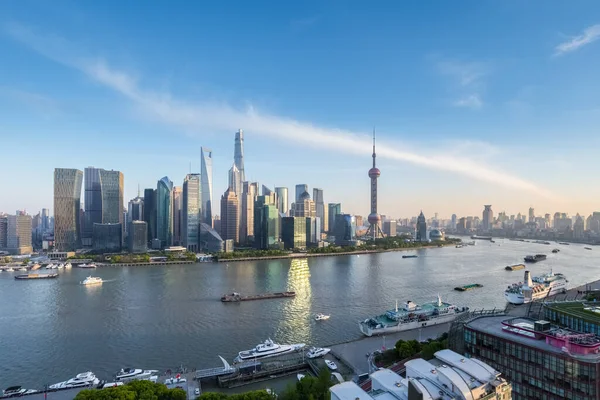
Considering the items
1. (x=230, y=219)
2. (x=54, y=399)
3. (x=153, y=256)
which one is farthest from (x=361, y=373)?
(x=230, y=219)

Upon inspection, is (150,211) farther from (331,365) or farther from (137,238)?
(331,365)

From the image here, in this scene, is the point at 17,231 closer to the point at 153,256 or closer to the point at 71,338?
the point at 153,256

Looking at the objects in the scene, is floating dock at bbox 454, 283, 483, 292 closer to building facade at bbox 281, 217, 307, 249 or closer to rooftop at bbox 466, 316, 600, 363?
rooftop at bbox 466, 316, 600, 363

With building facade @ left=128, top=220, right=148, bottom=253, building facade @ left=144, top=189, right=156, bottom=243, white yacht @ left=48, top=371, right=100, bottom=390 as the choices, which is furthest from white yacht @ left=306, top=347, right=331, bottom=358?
building facade @ left=144, top=189, right=156, bottom=243

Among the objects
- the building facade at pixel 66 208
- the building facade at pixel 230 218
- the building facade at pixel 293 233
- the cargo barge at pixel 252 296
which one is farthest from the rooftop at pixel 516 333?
the building facade at pixel 66 208

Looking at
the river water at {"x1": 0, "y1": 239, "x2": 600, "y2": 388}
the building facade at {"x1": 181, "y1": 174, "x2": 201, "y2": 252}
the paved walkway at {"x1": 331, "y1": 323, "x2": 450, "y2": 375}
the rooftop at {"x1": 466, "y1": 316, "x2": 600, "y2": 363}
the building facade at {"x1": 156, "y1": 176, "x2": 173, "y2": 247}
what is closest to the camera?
the rooftop at {"x1": 466, "y1": 316, "x2": 600, "y2": 363}

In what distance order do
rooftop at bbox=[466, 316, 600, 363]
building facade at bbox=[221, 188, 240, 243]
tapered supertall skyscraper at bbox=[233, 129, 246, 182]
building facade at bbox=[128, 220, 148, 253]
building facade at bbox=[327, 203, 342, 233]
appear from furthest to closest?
building facade at bbox=[327, 203, 342, 233] → tapered supertall skyscraper at bbox=[233, 129, 246, 182] → building facade at bbox=[221, 188, 240, 243] → building facade at bbox=[128, 220, 148, 253] → rooftop at bbox=[466, 316, 600, 363]

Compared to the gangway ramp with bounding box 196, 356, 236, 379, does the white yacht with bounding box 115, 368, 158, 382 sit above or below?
below
